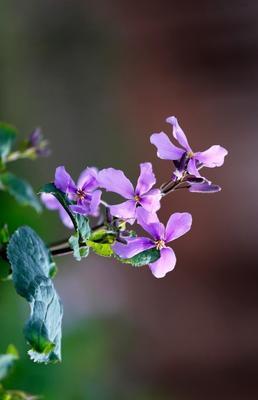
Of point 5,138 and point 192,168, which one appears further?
point 5,138

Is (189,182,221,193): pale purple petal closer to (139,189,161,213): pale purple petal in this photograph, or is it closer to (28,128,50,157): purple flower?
(139,189,161,213): pale purple petal

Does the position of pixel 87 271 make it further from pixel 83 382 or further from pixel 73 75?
pixel 73 75

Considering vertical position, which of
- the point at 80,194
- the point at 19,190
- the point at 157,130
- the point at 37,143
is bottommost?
the point at 80,194

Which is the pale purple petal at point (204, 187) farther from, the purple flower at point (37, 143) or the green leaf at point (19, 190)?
the purple flower at point (37, 143)

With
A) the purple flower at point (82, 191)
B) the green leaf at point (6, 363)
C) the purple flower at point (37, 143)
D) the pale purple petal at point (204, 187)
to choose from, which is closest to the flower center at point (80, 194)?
the purple flower at point (82, 191)

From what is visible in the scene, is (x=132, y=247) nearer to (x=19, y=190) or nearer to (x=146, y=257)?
(x=146, y=257)

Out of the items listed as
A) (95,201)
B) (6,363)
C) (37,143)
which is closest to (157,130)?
(37,143)

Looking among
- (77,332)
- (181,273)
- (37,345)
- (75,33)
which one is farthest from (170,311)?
(37,345)
